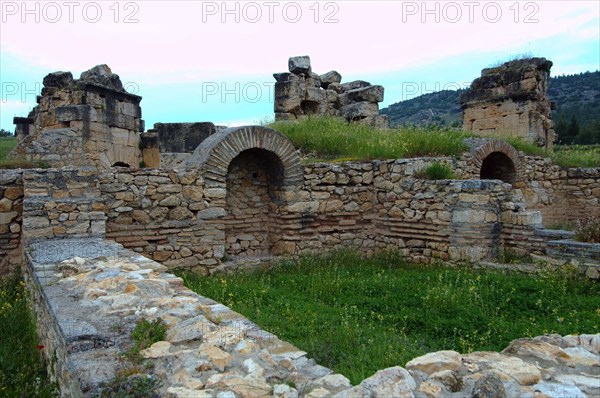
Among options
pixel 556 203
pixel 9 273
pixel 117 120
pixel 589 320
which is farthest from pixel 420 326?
pixel 117 120

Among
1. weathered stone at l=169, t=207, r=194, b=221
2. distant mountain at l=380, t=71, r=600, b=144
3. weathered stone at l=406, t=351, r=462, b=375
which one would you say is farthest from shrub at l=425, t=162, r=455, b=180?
distant mountain at l=380, t=71, r=600, b=144

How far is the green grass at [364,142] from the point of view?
9594mm

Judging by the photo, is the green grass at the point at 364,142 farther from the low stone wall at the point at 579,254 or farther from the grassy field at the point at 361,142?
the low stone wall at the point at 579,254

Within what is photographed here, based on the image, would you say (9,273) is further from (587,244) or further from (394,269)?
(587,244)

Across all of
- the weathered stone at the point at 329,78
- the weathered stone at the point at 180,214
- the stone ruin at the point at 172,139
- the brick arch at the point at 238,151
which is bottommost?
the weathered stone at the point at 180,214

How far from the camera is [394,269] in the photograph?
8180 millimetres

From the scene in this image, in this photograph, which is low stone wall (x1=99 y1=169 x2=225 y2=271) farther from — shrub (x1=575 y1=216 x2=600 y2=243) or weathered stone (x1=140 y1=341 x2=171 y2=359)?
shrub (x1=575 y1=216 x2=600 y2=243)

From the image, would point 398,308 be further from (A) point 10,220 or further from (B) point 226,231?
(A) point 10,220

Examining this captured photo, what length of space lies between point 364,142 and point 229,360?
303 inches

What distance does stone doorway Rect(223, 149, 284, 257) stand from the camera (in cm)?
860

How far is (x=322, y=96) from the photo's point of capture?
13875 millimetres

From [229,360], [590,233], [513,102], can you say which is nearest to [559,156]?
[513,102]

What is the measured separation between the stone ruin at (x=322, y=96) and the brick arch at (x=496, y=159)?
3121mm

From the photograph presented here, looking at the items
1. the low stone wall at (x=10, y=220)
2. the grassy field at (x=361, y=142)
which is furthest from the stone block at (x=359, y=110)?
the low stone wall at (x=10, y=220)
